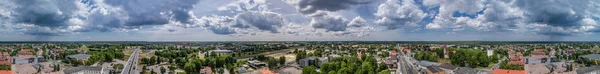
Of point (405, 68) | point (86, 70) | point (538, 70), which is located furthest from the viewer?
point (405, 68)

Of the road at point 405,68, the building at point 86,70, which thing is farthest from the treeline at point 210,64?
the road at point 405,68

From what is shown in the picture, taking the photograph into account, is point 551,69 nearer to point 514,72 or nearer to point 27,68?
point 514,72

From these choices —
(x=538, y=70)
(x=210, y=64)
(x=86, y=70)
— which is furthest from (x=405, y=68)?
(x=86, y=70)

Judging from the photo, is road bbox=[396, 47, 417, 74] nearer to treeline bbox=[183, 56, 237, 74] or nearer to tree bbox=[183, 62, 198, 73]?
treeline bbox=[183, 56, 237, 74]

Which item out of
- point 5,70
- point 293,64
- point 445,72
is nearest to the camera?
point 5,70

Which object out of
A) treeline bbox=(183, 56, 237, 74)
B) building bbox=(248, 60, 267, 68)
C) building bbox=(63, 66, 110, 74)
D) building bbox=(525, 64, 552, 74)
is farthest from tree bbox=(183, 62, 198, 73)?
building bbox=(525, 64, 552, 74)

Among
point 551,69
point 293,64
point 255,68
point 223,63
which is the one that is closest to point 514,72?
point 551,69

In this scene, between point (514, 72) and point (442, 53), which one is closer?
point (514, 72)

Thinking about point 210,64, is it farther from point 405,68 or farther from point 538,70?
point 538,70

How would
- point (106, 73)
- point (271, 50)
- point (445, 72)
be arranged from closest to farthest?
point (106, 73) → point (445, 72) → point (271, 50)

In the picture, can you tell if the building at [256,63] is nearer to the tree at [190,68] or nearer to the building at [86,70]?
the tree at [190,68]
